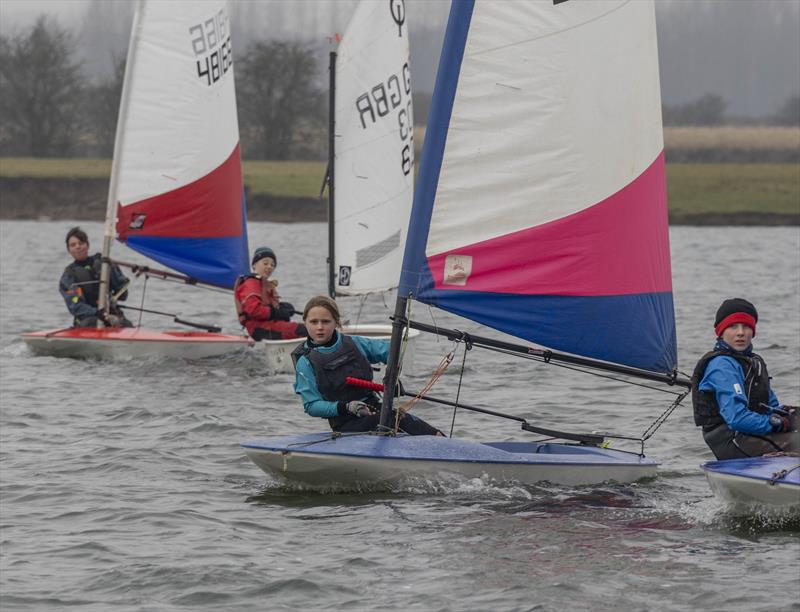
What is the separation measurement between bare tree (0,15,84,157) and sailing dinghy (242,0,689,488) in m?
56.5

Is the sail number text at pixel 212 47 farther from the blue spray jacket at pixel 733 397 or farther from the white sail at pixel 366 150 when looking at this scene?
the blue spray jacket at pixel 733 397

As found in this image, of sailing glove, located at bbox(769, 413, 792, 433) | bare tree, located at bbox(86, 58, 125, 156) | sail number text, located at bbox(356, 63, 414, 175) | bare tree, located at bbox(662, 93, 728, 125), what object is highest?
bare tree, located at bbox(662, 93, 728, 125)

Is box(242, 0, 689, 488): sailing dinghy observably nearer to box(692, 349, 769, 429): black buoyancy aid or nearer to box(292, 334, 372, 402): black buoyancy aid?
box(292, 334, 372, 402): black buoyancy aid

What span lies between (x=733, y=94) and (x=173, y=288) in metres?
83.0

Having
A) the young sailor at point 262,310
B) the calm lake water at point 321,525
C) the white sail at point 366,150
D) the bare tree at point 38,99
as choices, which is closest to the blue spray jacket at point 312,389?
the calm lake water at point 321,525

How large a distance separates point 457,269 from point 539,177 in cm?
78

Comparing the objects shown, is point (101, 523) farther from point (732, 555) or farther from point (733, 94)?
point (733, 94)

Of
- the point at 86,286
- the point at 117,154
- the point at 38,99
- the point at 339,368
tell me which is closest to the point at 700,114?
the point at 38,99

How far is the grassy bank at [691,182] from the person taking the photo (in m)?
54.2

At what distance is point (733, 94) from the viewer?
347 feet

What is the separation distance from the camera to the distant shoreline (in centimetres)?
5656

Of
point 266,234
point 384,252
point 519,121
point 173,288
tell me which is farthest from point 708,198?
point 519,121

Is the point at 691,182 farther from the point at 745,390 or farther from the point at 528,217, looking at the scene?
the point at 745,390

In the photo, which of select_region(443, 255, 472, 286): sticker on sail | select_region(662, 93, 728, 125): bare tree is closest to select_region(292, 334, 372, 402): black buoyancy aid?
select_region(443, 255, 472, 286): sticker on sail
